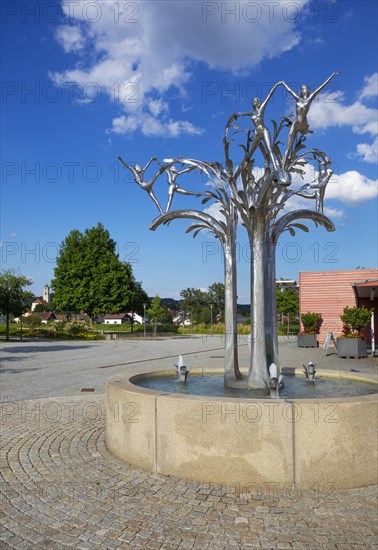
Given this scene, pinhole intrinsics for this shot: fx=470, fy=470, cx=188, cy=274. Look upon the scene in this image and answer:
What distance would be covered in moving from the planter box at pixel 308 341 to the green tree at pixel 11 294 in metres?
19.8

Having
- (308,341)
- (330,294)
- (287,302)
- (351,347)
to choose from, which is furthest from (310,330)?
(287,302)

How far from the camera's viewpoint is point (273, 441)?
4.97 m

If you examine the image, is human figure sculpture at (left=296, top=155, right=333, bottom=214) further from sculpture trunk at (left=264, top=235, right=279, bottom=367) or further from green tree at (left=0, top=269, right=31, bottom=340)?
green tree at (left=0, top=269, right=31, bottom=340)

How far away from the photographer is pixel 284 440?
4.97m

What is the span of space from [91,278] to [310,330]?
91.4 feet

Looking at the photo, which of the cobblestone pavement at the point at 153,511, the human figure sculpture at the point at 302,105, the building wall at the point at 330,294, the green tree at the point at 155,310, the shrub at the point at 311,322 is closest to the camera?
the cobblestone pavement at the point at 153,511

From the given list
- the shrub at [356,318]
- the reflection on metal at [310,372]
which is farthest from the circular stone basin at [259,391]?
the shrub at [356,318]

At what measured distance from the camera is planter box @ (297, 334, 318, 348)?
27141 millimetres

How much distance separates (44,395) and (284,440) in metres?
7.53

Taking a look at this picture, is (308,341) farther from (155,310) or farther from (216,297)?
(216,297)

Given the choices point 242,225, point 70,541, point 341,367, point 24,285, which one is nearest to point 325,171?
point 242,225

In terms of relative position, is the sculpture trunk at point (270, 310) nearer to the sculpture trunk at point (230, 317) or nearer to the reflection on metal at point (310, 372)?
the sculpture trunk at point (230, 317)

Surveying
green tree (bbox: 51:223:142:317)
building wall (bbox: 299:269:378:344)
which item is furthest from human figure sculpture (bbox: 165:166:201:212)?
green tree (bbox: 51:223:142:317)

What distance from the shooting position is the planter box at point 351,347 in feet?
66.8
